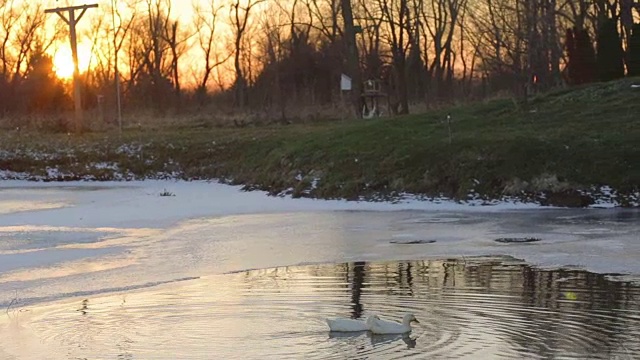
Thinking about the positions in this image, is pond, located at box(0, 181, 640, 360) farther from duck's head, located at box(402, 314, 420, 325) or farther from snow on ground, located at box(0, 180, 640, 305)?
duck's head, located at box(402, 314, 420, 325)

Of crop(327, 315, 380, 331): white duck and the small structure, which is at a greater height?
the small structure

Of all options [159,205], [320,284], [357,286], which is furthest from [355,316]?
[159,205]

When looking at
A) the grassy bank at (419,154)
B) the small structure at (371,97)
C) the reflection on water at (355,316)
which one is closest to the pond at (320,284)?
the reflection on water at (355,316)

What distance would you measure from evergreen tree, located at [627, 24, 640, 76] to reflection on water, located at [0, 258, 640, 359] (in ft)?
83.2

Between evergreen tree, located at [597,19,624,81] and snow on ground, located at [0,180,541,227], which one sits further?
evergreen tree, located at [597,19,624,81]

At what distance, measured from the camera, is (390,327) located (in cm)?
921

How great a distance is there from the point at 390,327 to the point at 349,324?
41 cm

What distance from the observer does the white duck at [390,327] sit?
920 centimetres

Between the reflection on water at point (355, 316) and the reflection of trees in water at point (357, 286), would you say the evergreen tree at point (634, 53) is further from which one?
the reflection of trees in water at point (357, 286)

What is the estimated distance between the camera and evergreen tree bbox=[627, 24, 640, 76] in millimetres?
36125

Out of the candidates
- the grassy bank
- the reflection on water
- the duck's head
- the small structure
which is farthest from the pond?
the small structure

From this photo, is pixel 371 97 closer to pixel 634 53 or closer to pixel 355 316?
pixel 634 53

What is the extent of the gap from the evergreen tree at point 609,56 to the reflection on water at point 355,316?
2618 cm

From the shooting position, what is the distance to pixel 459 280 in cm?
1212
